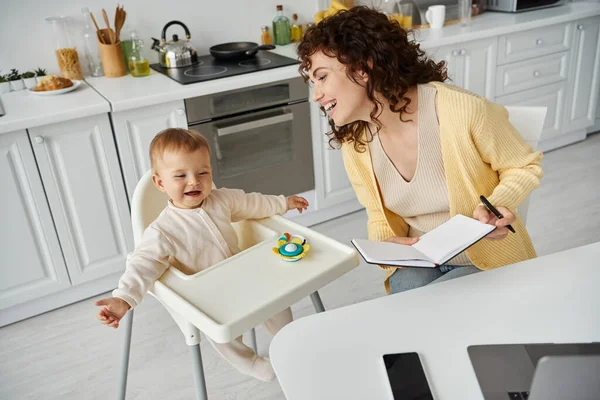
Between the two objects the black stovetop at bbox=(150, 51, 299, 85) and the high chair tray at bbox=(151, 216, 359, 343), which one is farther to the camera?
the black stovetop at bbox=(150, 51, 299, 85)

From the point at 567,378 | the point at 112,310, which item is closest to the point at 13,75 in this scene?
the point at 112,310

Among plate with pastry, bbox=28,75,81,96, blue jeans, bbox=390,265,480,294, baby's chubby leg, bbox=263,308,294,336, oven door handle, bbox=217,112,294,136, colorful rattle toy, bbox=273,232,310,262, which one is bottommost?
baby's chubby leg, bbox=263,308,294,336

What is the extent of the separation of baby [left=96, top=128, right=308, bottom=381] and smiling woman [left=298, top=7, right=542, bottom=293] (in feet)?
1.01

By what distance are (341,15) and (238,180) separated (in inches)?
50.0

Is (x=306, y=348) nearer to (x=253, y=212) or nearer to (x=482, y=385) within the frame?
(x=482, y=385)

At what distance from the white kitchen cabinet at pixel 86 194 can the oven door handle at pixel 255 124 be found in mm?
468

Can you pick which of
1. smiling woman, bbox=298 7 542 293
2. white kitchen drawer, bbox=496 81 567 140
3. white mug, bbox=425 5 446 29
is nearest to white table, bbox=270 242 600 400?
smiling woman, bbox=298 7 542 293

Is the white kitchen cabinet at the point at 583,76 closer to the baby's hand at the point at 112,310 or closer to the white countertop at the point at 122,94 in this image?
the white countertop at the point at 122,94

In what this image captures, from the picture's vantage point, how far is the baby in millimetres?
1354

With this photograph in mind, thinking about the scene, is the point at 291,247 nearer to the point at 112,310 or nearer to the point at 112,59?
the point at 112,310

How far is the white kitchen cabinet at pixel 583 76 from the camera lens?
3.39 m

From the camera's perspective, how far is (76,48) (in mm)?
2582

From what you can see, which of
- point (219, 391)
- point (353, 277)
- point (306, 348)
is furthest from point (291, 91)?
point (306, 348)

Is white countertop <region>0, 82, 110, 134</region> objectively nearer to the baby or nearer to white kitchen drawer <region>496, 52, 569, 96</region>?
the baby
